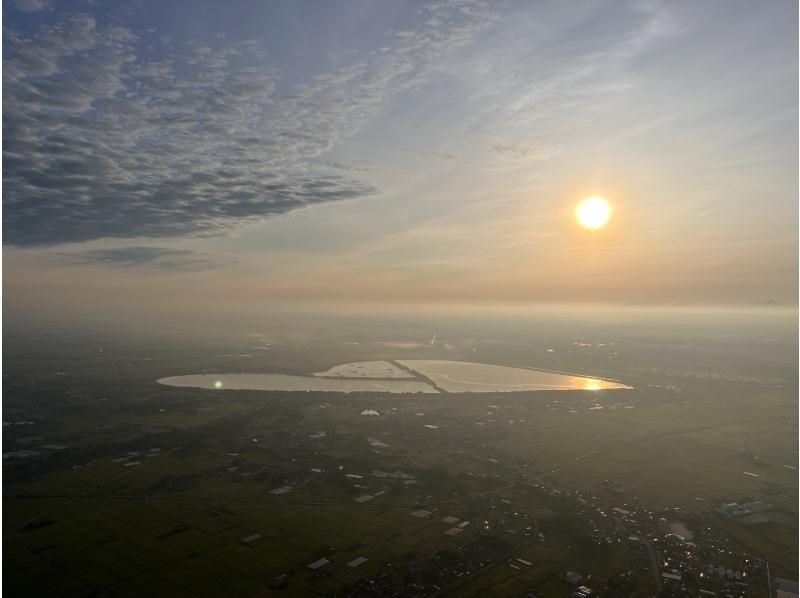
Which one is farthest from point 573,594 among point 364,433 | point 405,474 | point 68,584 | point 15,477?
point 15,477

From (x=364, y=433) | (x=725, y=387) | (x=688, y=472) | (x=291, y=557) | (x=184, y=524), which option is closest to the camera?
(x=291, y=557)

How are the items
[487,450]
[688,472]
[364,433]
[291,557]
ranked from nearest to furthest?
[291,557]
[688,472]
[487,450]
[364,433]

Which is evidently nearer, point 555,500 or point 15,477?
point 555,500

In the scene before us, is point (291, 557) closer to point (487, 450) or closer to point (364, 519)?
point (364, 519)

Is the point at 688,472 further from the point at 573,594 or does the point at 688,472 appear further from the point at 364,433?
the point at 364,433

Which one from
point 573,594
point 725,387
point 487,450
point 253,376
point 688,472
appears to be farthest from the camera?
point 253,376

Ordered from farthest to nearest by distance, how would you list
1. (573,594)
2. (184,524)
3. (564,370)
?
(564,370), (184,524), (573,594)

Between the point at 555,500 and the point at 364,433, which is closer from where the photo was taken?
the point at 555,500

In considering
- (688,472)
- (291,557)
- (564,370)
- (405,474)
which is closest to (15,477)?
(291,557)
